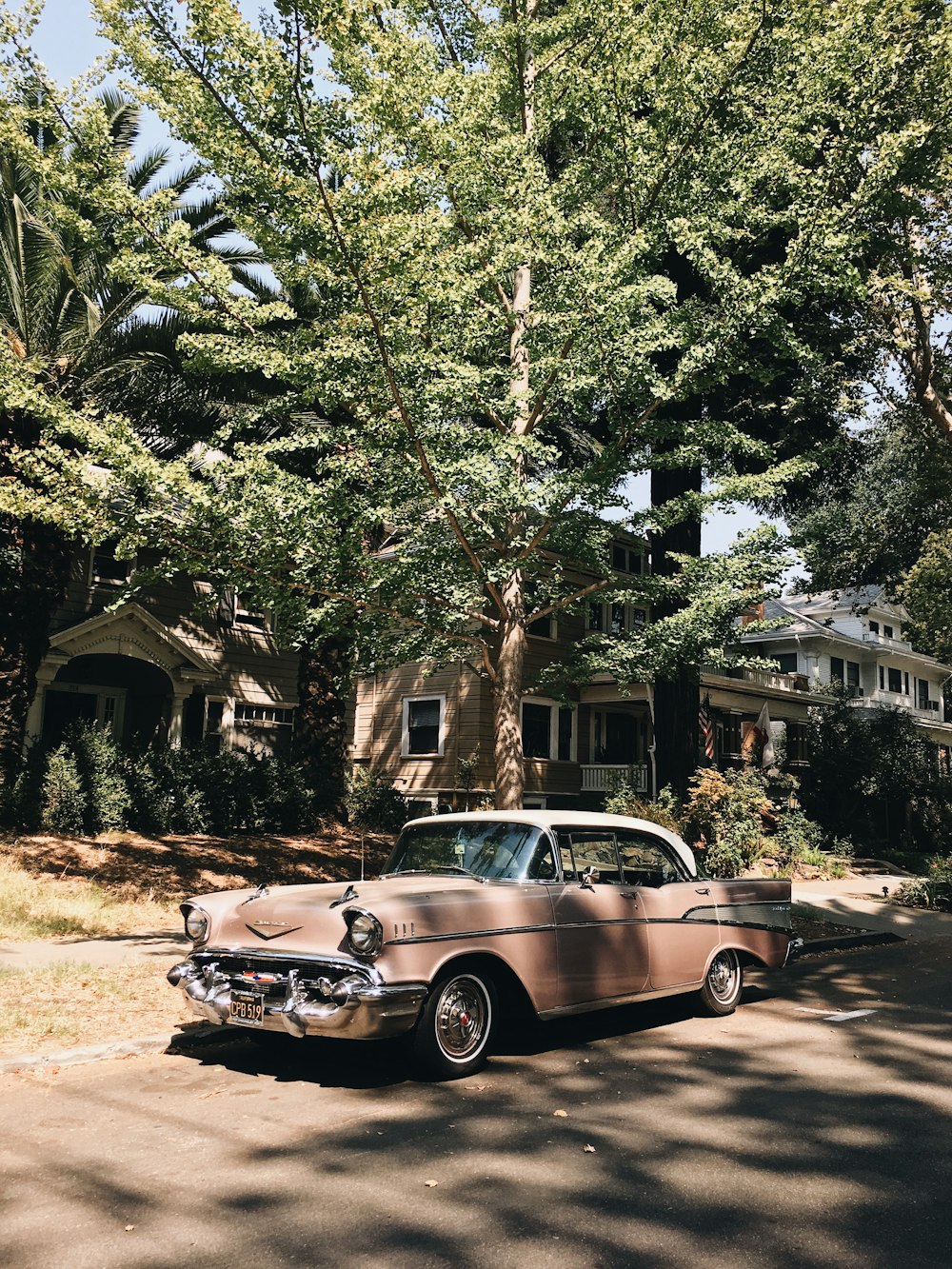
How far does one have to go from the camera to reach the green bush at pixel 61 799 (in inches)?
621

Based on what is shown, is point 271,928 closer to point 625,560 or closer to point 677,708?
point 677,708

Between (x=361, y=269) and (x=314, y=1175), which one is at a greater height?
(x=361, y=269)

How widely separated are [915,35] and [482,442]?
9.83 metres

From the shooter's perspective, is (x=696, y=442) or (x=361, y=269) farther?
(x=696, y=442)

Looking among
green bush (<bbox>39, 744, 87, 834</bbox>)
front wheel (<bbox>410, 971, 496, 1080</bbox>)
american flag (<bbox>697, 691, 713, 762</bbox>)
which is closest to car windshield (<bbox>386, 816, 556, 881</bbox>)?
front wheel (<bbox>410, 971, 496, 1080</bbox>)

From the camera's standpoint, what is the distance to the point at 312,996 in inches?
230

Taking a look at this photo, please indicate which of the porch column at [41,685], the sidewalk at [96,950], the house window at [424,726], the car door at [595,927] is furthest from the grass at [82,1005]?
the house window at [424,726]

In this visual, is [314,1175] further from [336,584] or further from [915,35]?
[915,35]

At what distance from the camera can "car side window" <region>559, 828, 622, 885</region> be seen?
724 cm

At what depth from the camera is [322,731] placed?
20359 mm

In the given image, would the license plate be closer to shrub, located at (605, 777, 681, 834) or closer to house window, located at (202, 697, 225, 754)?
shrub, located at (605, 777, 681, 834)

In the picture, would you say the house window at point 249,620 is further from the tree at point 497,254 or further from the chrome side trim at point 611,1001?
the chrome side trim at point 611,1001

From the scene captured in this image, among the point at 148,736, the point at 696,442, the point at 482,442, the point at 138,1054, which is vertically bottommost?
the point at 138,1054

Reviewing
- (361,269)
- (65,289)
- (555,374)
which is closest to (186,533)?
(361,269)
